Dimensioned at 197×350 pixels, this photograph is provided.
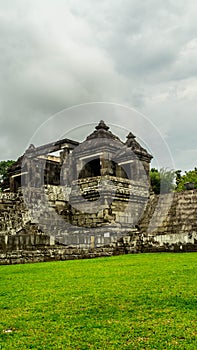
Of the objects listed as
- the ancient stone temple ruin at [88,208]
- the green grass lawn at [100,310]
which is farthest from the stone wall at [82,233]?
the green grass lawn at [100,310]

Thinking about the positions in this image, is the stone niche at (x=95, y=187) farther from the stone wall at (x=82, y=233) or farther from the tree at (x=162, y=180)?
the tree at (x=162, y=180)

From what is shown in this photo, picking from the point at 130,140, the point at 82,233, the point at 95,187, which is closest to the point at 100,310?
the point at 82,233

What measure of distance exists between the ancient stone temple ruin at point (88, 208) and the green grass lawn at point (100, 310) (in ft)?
15.5

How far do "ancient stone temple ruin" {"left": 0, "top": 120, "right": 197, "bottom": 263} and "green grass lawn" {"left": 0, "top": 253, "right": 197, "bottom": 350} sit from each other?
4.72 m

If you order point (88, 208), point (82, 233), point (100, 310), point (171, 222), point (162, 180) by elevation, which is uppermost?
point (162, 180)

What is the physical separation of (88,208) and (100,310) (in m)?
12.8

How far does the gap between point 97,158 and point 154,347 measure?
1639 cm

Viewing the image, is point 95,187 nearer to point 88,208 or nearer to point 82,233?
point 88,208

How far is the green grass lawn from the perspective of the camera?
171 inches

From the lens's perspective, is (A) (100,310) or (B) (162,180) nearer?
(A) (100,310)

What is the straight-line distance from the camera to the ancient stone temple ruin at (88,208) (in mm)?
13203

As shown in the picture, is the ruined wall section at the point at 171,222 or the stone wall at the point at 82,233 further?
the ruined wall section at the point at 171,222

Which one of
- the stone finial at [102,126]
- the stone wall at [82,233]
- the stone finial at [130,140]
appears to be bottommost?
the stone wall at [82,233]

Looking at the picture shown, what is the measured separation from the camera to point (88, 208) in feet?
59.7
